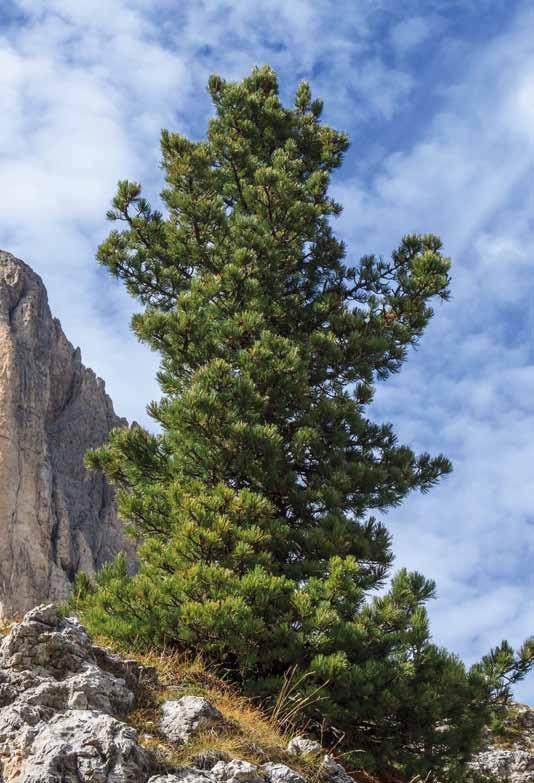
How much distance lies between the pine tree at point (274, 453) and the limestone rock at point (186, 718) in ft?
9.14

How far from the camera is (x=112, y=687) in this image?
23.2 ft

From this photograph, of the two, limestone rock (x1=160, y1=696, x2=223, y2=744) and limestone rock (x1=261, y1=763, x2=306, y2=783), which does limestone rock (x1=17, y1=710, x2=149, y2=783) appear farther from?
limestone rock (x1=261, y1=763, x2=306, y2=783)

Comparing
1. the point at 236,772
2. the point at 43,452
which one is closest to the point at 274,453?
the point at 236,772

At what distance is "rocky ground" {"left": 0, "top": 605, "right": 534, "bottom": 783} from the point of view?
5660 millimetres

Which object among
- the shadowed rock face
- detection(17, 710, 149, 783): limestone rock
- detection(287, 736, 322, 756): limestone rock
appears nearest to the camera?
detection(17, 710, 149, 783): limestone rock

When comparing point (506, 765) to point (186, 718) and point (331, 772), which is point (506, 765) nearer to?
point (331, 772)

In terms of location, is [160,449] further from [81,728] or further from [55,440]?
[55,440]

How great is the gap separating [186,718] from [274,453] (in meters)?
5.96

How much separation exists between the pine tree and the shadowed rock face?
48.6 meters

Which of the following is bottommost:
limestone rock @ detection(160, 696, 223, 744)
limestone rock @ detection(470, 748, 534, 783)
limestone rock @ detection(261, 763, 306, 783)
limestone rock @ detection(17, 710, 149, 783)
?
limestone rock @ detection(17, 710, 149, 783)

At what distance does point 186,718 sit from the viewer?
6.98 m

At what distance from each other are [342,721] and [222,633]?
6.11 feet

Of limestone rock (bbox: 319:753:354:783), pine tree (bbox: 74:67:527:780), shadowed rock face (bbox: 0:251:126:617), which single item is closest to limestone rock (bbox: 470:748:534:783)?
pine tree (bbox: 74:67:527:780)

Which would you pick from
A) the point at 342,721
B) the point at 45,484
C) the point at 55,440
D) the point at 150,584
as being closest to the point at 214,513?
the point at 150,584
